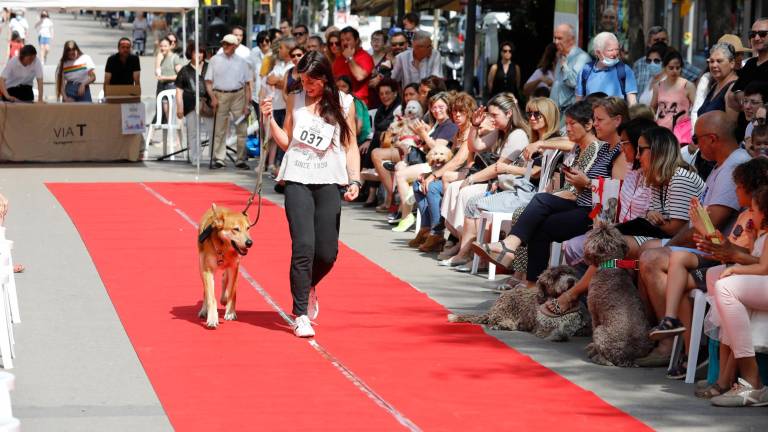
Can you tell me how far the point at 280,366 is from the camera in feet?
26.7

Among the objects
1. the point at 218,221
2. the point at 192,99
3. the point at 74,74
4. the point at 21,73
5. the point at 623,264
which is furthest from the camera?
the point at 74,74

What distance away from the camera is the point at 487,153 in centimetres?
1245

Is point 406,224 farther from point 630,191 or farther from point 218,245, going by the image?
point 218,245

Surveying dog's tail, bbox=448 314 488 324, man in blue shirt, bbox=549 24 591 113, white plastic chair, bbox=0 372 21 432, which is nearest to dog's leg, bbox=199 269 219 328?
dog's tail, bbox=448 314 488 324

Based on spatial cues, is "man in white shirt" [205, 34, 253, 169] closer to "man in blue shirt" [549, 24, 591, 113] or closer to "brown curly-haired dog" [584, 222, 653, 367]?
"man in blue shirt" [549, 24, 591, 113]

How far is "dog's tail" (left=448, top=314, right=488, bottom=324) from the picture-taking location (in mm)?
9477

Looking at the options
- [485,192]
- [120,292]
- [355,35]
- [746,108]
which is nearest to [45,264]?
[120,292]

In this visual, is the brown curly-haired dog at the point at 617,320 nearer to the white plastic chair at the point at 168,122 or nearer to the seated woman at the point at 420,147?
the seated woman at the point at 420,147

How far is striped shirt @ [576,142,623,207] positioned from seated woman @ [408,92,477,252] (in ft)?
8.61

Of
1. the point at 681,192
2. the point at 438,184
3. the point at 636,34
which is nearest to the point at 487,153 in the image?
the point at 438,184

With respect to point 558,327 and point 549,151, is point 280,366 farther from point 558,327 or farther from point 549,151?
point 549,151

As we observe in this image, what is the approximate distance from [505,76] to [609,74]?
7848 mm

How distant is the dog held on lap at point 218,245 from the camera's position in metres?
8.91

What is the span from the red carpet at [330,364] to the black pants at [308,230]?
14.8 inches
